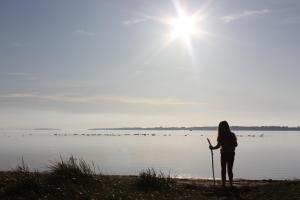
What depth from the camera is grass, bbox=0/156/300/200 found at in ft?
47.8

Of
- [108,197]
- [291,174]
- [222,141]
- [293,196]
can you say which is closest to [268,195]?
[293,196]

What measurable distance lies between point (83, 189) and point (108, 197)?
53.2 inches

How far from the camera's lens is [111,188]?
16.0 meters

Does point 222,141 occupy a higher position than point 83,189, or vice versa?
point 222,141

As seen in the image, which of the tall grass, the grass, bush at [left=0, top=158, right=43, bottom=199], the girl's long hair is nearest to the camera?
bush at [left=0, top=158, right=43, bottom=199]

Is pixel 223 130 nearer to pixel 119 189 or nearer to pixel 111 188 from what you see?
pixel 119 189

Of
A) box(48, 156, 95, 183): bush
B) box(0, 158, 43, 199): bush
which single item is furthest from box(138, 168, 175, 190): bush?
box(0, 158, 43, 199): bush

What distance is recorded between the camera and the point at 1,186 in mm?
15180

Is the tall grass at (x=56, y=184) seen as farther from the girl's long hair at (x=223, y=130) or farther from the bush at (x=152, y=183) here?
the girl's long hair at (x=223, y=130)

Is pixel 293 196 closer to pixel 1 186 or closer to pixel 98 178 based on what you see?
pixel 98 178

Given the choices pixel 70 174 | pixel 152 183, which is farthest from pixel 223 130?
pixel 70 174

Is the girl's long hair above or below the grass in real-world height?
above

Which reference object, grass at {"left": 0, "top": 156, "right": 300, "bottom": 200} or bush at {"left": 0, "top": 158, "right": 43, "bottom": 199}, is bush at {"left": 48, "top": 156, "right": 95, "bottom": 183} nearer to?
grass at {"left": 0, "top": 156, "right": 300, "bottom": 200}

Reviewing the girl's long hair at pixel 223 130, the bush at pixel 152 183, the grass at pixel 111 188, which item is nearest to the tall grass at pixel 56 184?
the grass at pixel 111 188
